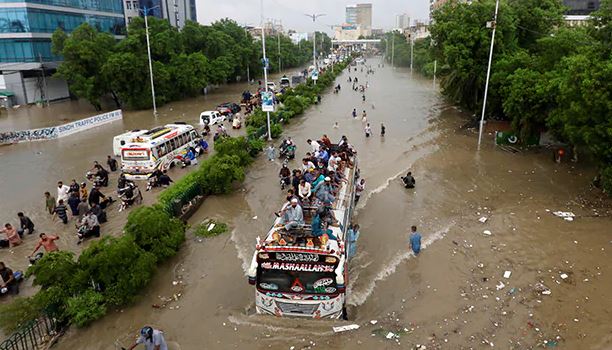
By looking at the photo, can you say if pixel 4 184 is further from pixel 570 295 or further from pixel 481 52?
pixel 481 52

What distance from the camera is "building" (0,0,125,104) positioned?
4834 centimetres

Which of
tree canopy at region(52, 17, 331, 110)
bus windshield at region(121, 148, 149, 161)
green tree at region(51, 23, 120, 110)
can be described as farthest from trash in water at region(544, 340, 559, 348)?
green tree at region(51, 23, 120, 110)

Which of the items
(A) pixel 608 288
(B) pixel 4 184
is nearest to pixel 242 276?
(A) pixel 608 288

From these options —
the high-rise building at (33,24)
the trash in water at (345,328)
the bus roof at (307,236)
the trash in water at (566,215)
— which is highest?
the high-rise building at (33,24)

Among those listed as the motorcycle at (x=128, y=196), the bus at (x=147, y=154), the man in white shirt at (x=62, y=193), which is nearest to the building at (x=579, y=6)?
the bus at (x=147, y=154)

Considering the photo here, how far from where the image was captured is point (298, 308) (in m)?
10.5

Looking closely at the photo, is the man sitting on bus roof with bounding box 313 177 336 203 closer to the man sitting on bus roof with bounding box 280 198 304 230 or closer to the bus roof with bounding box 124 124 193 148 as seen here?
the man sitting on bus roof with bounding box 280 198 304 230

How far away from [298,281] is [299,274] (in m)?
0.19

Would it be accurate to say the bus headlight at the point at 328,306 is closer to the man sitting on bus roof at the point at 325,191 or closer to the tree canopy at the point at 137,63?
the man sitting on bus roof at the point at 325,191

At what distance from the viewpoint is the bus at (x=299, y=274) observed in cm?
987

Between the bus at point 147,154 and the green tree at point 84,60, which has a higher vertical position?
the green tree at point 84,60

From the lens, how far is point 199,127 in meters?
37.9

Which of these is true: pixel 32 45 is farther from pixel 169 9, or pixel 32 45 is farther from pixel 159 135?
pixel 169 9

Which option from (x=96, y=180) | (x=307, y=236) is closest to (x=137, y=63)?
(x=96, y=180)
